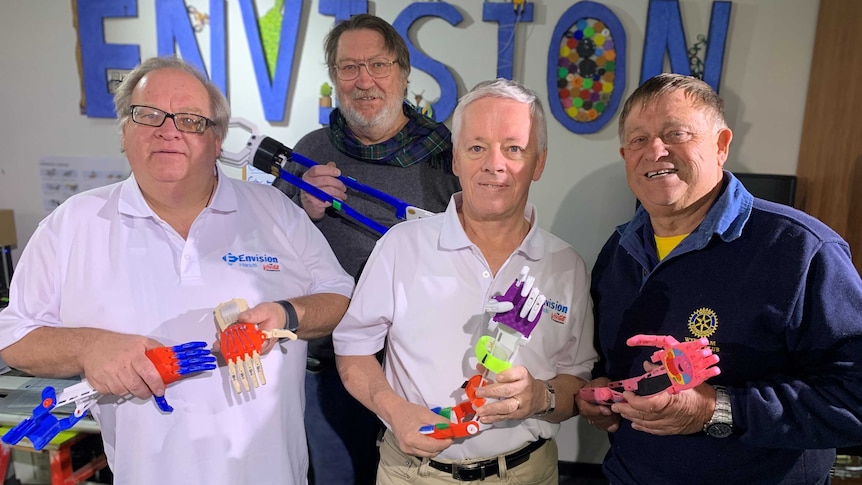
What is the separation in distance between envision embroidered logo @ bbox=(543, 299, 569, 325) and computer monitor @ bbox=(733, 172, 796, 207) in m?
1.49

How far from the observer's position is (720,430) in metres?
1.09

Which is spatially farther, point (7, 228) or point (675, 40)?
point (7, 228)

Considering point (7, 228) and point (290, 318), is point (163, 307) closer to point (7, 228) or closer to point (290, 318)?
point (290, 318)

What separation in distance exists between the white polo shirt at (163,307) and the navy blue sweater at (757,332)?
0.94 meters

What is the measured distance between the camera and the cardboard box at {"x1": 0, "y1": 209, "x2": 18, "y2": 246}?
2.71 m

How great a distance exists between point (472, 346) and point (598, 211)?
1605 mm

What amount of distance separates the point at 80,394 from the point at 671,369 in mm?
1262

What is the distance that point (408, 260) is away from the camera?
1298mm

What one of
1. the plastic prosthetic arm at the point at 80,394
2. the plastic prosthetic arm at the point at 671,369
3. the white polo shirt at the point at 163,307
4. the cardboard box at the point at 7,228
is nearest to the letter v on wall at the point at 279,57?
the white polo shirt at the point at 163,307

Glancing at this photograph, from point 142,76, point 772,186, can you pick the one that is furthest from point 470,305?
point 772,186

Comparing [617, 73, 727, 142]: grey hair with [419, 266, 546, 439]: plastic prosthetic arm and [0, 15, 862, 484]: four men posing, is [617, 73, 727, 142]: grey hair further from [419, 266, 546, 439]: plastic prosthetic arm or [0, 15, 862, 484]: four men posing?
[419, 266, 546, 439]: plastic prosthetic arm

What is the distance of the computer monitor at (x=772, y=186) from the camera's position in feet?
7.35

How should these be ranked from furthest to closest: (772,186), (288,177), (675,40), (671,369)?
(675,40)
(772,186)
(288,177)
(671,369)

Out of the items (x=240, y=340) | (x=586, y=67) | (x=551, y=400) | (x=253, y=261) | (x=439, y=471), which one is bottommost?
(x=439, y=471)
